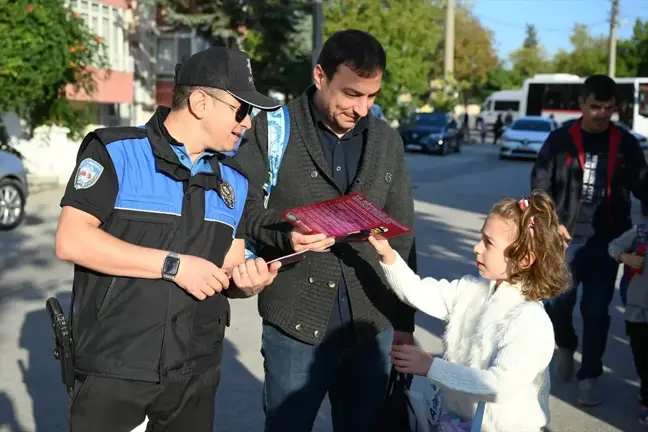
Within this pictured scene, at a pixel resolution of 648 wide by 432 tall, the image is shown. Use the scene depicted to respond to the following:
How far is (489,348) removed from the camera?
2.71 metres

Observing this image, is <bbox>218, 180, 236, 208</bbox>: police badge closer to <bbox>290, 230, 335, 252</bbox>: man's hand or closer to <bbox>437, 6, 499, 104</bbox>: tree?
<bbox>290, 230, 335, 252</bbox>: man's hand

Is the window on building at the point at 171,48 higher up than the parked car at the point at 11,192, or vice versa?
the window on building at the point at 171,48

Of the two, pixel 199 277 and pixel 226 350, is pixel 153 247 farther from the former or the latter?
pixel 226 350

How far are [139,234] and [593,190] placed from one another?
11.7 ft

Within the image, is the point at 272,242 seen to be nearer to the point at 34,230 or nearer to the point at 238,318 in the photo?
the point at 238,318

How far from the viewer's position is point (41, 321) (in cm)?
678

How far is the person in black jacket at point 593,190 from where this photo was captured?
5.05m

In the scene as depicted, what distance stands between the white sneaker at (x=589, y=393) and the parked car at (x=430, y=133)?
26.1m

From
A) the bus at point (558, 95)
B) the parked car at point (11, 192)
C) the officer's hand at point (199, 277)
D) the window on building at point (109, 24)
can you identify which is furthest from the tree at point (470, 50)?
the officer's hand at point (199, 277)

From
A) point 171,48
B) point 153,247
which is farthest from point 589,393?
point 171,48

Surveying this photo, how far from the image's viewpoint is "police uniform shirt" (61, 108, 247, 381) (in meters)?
2.36

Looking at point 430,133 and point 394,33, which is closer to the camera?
point 430,133

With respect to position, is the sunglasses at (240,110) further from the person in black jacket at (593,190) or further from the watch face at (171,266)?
the person in black jacket at (593,190)

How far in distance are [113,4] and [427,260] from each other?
22.3m
